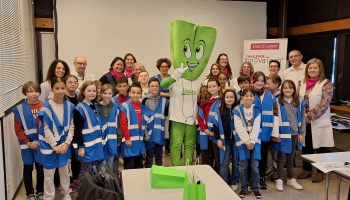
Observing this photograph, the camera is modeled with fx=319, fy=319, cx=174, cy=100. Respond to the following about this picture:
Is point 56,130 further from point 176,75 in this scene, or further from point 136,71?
point 136,71

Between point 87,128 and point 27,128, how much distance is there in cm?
62

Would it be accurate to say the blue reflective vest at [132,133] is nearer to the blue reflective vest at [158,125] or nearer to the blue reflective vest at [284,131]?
the blue reflective vest at [158,125]

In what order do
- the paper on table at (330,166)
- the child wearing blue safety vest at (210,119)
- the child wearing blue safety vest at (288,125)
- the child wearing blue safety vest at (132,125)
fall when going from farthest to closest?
the child wearing blue safety vest at (288,125) < the child wearing blue safety vest at (210,119) < the child wearing blue safety vest at (132,125) < the paper on table at (330,166)

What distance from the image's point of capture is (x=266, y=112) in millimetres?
3361

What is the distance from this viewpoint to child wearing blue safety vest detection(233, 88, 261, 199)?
3145 millimetres

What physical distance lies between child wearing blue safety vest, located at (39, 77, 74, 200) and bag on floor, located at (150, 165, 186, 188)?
51.1 inches

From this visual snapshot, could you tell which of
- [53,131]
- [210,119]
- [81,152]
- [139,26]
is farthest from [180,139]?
[139,26]

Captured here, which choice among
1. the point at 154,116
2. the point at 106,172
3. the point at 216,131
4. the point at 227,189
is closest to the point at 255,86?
the point at 216,131

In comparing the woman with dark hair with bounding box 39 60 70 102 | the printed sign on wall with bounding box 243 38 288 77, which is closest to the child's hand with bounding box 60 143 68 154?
the woman with dark hair with bounding box 39 60 70 102

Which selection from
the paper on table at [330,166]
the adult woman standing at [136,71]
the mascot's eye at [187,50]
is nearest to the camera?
the paper on table at [330,166]

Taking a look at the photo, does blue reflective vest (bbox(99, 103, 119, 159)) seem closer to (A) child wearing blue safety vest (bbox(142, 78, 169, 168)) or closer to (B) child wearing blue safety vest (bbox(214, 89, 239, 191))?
(A) child wearing blue safety vest (bbox(142, 78, 169, 168))

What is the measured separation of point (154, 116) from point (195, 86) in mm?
534

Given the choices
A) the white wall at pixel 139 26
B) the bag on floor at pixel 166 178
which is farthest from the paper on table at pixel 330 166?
the white wall at pixel 139 26

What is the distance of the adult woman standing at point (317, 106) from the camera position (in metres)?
3.65
